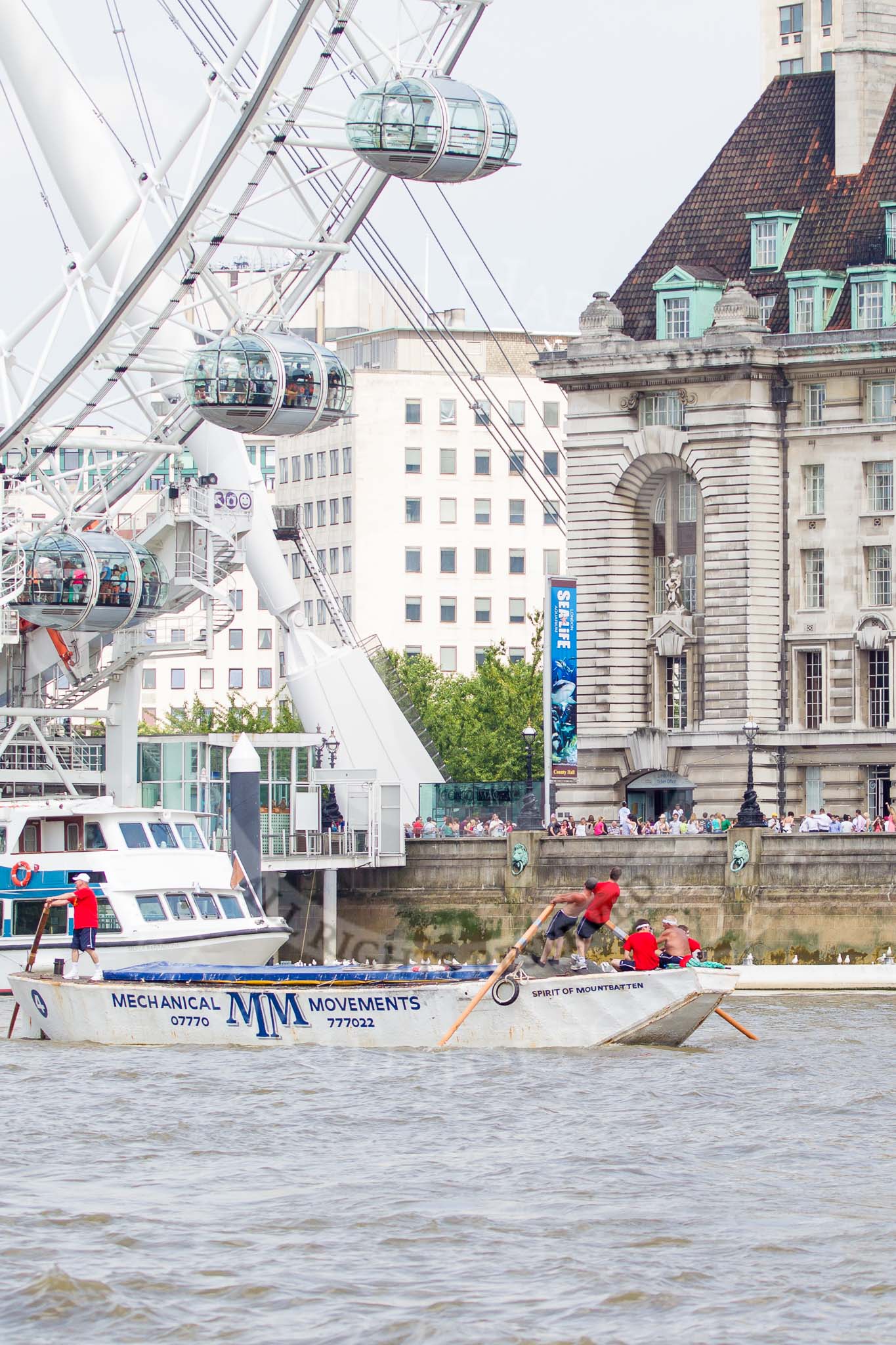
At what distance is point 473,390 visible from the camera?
151 meters

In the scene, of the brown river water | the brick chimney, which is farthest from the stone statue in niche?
the brown river water

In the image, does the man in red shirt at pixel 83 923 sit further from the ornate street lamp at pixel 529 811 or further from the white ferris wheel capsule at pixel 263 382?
the ornate street lamp at pixel 529 811

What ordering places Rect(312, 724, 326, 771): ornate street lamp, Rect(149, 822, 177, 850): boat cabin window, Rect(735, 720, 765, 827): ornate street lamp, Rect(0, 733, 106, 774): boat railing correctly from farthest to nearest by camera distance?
Rect(312, 724, 326, 771): ornate street lamp → Rect(0, 733, 106, 774): boat railing → Rect(735, 720, 765, 827): ornate street lamp → Rect(149, 822, 177, 850): boat cabin window

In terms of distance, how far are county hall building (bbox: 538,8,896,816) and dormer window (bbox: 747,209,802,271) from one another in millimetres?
67

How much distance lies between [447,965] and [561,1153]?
1318 cm

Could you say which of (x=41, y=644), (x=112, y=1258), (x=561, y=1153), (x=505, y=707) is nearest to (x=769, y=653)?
(x=41, y=644)

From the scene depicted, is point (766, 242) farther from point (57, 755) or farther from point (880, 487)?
point (57, 755)

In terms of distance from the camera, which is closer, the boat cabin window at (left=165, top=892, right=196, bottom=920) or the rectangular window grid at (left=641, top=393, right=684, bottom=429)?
the boat cabin window at (left=165, top=892, right=196, bottom=920)

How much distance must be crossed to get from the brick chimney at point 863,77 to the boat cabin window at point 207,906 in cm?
3627

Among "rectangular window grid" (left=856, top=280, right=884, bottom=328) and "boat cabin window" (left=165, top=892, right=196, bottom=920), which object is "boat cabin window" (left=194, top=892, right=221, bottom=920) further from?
"rectangular window grid" (left=856, top=280, right=884, bottom=328)

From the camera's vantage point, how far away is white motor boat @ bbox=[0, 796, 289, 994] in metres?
62.8

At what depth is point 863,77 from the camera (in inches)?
3595

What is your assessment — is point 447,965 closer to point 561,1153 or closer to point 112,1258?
point 561,1153

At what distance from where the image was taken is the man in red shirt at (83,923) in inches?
2119
